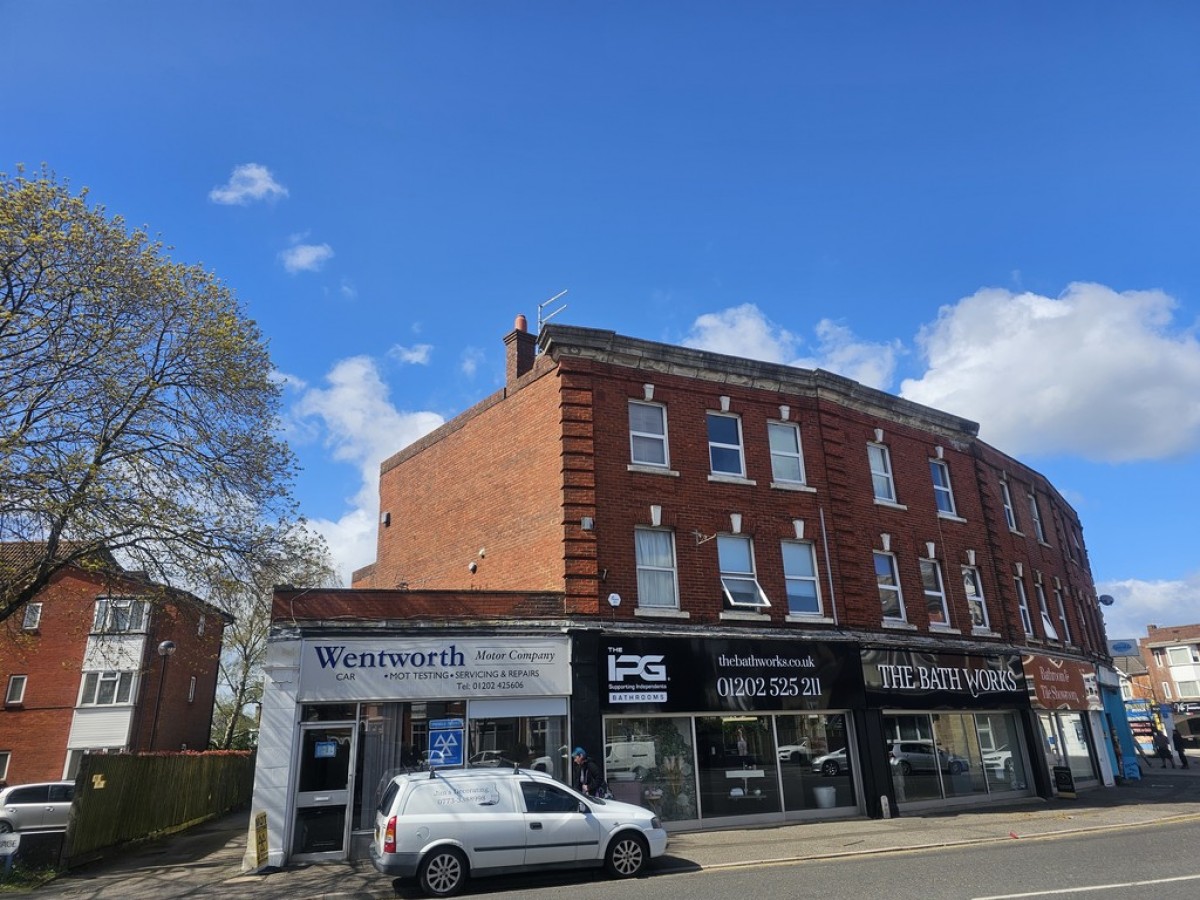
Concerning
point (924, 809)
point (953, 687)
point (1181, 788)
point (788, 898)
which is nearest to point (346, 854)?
point (788, 898)

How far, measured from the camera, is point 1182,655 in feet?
238

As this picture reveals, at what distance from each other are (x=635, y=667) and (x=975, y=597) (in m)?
13.3

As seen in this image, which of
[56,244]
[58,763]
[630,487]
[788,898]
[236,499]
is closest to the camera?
[788,898]

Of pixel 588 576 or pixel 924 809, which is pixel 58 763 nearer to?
pixel 588 576

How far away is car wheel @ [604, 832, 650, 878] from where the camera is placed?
12.0 m

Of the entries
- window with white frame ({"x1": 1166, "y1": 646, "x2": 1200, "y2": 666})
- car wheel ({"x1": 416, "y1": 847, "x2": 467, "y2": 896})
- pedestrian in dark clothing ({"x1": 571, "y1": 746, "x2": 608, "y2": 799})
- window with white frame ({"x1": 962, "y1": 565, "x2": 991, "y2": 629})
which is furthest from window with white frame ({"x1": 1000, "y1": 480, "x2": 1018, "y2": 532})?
window with white frame ({"x1": 1166, "y1": 646, "x2": 1200, "y2": 666})

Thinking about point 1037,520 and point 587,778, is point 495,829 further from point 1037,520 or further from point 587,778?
point 1037,520

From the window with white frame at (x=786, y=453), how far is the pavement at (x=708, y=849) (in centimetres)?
840

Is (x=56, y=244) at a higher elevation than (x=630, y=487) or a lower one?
higher

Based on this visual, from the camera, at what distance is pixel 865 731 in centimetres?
1920

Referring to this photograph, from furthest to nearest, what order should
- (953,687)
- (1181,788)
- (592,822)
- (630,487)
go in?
(1181,788), (953,687), (630,487), (592,822)

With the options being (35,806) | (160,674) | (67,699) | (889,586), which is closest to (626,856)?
(889,586)

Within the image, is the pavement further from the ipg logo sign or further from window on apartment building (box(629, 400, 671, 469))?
window on apartment building (box(629, 400, 671, 469))

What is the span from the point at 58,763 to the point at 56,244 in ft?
92.1
